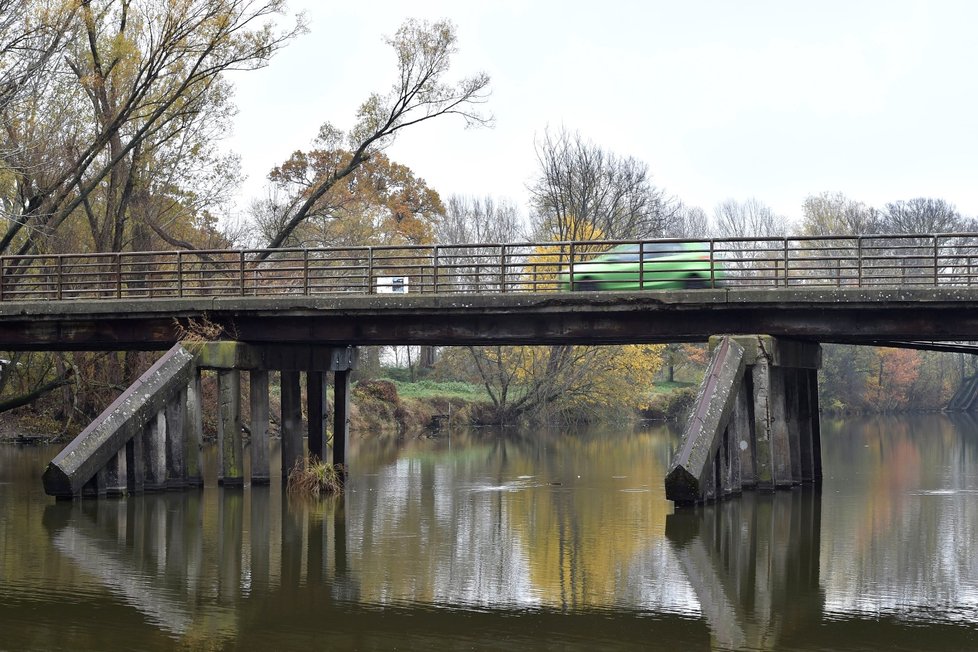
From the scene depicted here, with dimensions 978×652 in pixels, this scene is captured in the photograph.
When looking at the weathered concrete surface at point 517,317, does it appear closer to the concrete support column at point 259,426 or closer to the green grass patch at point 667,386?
the concrete support column at point 259,426

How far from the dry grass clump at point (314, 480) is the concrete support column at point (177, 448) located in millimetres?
2123

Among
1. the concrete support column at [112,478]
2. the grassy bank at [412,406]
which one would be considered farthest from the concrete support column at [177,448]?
the grassy bank at [412,406]

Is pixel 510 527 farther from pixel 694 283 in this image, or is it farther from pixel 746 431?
pixel 694 283

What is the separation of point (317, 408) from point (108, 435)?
259 inches

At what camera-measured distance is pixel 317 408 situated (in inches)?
1198

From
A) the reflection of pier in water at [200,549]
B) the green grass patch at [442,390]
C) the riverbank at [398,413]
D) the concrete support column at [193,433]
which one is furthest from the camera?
the green grass patch at [442,390]

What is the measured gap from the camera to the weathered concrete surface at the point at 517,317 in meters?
25.2

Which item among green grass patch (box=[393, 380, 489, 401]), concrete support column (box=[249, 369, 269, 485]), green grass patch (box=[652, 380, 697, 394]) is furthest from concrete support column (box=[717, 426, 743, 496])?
green grass patch (box=[652, 380, 697, 394])

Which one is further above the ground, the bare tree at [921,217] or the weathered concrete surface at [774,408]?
the bare tree at [921,217]

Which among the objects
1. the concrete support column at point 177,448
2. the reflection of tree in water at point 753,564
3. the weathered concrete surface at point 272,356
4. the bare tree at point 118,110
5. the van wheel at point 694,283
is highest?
the bare tree at point 118,110

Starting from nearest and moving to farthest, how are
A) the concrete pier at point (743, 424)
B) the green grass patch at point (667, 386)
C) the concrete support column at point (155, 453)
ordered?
the concrete pier at point (743, 424)
the concrete support column at point (155, 453)
the green grass patch at point (667, 386)

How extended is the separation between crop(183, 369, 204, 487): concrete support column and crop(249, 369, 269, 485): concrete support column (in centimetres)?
119

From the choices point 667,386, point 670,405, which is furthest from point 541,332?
point 667,386

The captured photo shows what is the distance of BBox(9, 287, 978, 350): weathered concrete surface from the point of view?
82.8 feet
